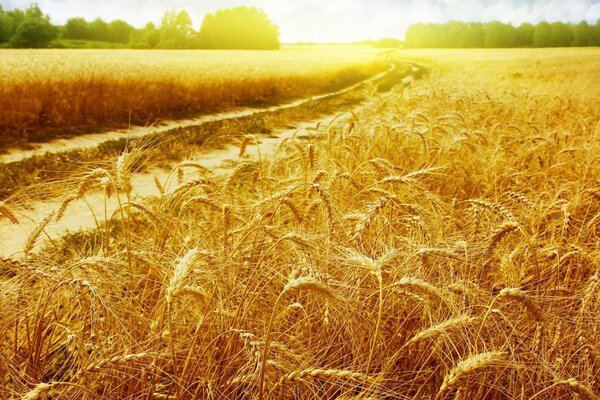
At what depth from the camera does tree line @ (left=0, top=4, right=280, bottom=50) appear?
203ft

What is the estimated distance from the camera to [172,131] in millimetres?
9836

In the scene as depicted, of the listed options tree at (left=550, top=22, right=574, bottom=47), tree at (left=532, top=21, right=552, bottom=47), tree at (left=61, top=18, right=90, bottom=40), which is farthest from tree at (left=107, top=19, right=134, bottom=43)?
tree at (left=550, top=22, right=574, bottom=47)

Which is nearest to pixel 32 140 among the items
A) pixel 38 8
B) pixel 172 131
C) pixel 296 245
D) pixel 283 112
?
pixel 172 131

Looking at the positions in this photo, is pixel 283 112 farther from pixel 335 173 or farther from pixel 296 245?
pixel 296 245

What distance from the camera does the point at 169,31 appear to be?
216 feet

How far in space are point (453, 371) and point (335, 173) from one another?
191 cm

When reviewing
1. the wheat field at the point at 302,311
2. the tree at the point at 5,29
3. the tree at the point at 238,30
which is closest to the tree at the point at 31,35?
the tree at the point at 5,29

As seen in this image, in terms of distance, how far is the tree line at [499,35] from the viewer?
89688mm

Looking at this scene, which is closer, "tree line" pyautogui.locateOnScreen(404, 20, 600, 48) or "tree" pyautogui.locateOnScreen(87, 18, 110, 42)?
"tree" pyautogui.locateOnScreen(87, 18, 110, 42)

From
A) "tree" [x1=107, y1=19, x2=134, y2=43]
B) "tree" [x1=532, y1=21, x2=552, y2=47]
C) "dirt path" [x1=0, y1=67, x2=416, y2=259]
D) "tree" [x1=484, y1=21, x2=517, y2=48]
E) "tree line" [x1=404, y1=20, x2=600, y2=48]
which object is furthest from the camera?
"tree" [x1=484, y1=21, x2=517, y2=48]

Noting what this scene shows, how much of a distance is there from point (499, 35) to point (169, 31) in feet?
266

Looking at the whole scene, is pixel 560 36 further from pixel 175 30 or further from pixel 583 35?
pixel 175 30

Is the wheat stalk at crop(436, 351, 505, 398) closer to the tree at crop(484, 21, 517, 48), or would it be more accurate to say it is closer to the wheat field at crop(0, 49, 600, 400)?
the wheat field at crop(0, 49, 600, 400)

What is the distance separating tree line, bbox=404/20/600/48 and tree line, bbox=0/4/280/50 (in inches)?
2385
